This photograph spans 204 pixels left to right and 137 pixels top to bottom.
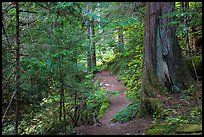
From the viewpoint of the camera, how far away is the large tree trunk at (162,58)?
718 centimetres

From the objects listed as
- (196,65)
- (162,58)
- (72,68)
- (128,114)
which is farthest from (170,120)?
(196,65)

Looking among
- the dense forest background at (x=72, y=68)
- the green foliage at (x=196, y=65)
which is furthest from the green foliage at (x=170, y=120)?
the green foliage at (x=196, y=65)

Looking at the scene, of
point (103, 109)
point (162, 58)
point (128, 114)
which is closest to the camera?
point (162, 58)

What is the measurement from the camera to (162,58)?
23.8ft

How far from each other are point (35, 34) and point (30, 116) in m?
3.08

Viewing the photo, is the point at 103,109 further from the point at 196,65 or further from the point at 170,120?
the point at 170,120

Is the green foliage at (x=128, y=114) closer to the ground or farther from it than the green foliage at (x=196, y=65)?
closer to the ground

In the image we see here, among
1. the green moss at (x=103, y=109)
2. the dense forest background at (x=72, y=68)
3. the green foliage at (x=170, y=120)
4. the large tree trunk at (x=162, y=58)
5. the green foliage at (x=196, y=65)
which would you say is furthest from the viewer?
the green moss at (x=103, y=109)

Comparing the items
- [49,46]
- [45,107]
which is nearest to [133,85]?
[45,107]

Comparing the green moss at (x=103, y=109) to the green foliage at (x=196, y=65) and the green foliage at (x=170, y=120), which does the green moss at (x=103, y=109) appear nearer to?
the green foliage at (x=170, y=120)

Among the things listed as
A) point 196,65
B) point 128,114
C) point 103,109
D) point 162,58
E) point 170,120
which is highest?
point 162,58

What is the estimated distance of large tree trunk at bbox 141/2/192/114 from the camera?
7.18 meters

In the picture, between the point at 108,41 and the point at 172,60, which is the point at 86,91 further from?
the point at 108,41

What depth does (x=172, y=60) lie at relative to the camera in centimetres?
724
